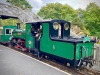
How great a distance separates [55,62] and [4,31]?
7676 millimetres

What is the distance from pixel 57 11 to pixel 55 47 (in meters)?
33.3

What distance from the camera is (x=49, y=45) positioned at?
6148 mm

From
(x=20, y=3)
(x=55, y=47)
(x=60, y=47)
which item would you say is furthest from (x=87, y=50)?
(x=20, y=3)

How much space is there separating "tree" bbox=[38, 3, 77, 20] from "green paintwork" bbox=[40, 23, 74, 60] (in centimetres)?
2724

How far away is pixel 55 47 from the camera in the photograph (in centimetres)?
579

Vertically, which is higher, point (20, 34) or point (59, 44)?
point (20, 34)

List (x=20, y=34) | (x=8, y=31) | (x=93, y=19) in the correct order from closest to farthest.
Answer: (x=20, y=34), (x=8, y=31), (x=93, y=19)

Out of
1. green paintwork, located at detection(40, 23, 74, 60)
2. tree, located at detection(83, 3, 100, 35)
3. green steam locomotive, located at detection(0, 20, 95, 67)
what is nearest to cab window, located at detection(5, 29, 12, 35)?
green steam locomotive, located at detection(0, 20, 95, 67)

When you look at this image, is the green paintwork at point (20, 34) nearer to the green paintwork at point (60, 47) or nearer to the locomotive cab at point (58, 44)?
Result: the locomotive cab at point (58, 44)

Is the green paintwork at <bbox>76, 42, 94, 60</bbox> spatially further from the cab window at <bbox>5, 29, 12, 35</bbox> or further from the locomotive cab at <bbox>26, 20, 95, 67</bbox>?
the cab window at <bbox>5, 29, 12, 35</bbox>

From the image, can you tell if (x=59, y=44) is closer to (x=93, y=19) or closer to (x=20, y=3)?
(x=93, y=19)

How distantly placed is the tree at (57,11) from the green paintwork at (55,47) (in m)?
27.2

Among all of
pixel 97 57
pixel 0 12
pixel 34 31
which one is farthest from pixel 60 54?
pixel 0 12

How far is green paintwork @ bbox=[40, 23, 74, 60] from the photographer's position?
5.09 meters
